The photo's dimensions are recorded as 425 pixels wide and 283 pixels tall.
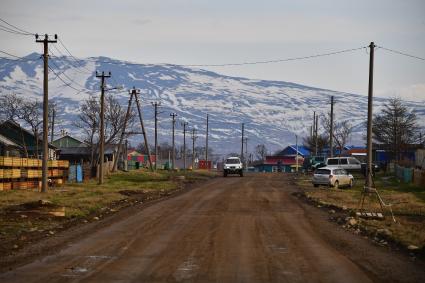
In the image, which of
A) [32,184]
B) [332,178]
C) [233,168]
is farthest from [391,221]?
[233,168]

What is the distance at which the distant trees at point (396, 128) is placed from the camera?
289 feet

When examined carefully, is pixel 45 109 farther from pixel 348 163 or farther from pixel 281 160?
pixel 281 160

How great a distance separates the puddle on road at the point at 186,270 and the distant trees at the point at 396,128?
255 feet

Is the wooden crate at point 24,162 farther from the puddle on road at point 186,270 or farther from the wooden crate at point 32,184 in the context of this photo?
the puddle on road at point 186,270

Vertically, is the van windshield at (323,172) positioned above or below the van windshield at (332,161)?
below

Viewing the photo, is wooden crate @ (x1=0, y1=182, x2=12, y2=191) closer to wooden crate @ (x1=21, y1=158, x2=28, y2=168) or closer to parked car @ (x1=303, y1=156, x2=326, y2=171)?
wooden crate @ (x1=21, y1=158, x2=28, y2=168)

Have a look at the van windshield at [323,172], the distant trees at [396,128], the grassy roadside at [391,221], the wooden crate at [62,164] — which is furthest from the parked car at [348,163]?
the grassy roadside at [391,221]

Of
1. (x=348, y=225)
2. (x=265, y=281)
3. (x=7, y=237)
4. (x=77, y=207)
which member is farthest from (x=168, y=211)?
(x=265, y=281)

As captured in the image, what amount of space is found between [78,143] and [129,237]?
10505 centimetres

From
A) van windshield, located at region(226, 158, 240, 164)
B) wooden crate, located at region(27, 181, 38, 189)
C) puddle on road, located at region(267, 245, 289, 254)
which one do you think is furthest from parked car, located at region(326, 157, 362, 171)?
puddle on road, located at region(267, 245, 289, 254)

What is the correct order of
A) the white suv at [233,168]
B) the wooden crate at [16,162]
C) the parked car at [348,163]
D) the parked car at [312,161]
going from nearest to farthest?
the wooden crate at [16,162], the parked car at [348,163], the white suv at [233,168], the parked car at [312,161]

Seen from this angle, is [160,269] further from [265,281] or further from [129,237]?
[129,237]

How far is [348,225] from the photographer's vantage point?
2220 centimetres

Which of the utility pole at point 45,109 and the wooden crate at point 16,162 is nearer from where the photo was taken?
the utility pole at point 45,109
